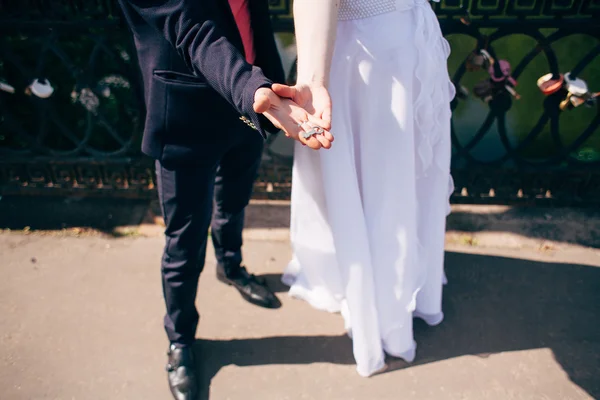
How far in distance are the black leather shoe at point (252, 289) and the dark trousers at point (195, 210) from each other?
0.75 ft

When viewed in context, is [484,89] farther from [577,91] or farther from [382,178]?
[382,178]

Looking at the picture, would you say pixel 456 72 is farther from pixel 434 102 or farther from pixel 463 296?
pixel 463 296

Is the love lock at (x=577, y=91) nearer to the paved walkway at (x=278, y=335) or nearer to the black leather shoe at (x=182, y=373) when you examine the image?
the paved walkway at (x=278, y=335)

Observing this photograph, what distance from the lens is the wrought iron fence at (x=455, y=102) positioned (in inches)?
98.1

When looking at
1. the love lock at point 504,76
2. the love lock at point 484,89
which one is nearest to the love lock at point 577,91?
the love lock at point 504,76

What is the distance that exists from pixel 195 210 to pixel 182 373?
0.77 metres

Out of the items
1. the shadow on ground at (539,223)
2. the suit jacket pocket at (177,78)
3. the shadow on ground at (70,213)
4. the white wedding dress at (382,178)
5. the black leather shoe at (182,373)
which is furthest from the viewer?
the shadow on ground at (70,213)

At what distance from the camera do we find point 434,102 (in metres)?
1.75

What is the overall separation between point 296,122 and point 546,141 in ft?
7.46

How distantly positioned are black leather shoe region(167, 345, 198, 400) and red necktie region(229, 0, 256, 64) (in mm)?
1271

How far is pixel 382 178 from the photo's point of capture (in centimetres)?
179

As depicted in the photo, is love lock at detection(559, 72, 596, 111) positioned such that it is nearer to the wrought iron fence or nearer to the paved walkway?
the wrought iron fence

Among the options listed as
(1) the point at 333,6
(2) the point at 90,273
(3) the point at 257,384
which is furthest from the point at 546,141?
(2) the point at 90,273

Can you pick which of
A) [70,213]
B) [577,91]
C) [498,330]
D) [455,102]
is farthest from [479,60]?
[70,213]
